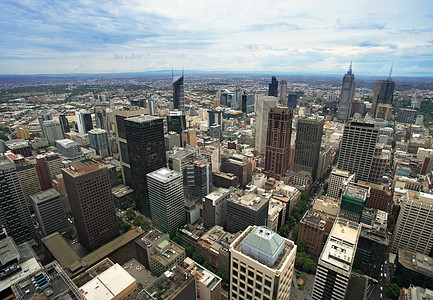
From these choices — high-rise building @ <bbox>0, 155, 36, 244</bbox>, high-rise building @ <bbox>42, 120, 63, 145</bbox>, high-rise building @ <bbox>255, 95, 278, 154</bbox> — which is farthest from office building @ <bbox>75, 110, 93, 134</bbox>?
high-rise building @ <bbox>255, 95, 278, 154</bbox>

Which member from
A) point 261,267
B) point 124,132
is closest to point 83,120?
point 124,132

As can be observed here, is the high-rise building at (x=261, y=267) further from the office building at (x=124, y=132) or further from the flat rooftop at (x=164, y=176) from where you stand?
the office building at (x=124, y=132)

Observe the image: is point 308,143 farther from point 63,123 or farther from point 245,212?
point 63,123

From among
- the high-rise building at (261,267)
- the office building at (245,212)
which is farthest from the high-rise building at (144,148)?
the high-rise building at (261,267)

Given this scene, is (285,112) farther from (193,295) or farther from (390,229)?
(193,295)

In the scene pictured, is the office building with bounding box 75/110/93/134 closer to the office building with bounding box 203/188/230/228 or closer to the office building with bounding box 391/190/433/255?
the office building with bounding box 203/188/230/228

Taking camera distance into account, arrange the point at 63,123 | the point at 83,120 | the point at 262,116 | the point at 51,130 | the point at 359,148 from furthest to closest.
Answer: the point at 63,123, the point at 83,120, the point at 51,130, the point at 262,116, the point at 359,148
